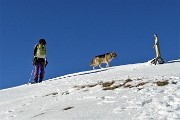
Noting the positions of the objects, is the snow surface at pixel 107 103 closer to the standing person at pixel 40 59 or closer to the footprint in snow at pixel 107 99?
the footprint in snow at pixel 107 99

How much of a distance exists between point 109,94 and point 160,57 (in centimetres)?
1120

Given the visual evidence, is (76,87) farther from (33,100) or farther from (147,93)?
(147,93)

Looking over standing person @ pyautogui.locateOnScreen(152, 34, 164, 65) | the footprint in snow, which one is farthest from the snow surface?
standing person @ pyautogui.locateOnScreen(152, 34, 164, 65)

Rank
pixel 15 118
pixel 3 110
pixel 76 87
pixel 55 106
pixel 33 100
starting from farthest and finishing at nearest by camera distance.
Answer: pixel 76 87 → pixel 33 100 → pixel 3 110 → pixel 55 106 → pixel 15 118

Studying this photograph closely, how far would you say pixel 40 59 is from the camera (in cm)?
2025

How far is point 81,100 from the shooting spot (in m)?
11.5

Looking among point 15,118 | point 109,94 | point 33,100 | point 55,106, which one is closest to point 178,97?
point 109,94

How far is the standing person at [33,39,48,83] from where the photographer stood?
20.1 metres

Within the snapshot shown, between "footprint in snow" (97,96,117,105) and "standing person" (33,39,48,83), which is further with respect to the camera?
"standing person" (33,39,48,83)

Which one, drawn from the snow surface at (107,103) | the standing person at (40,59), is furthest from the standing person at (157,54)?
the snow surface at (107,103)

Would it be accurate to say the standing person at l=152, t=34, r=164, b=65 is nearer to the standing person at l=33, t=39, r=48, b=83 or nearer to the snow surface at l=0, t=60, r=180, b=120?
the standing person at l=33, t=39, r=48, b=83

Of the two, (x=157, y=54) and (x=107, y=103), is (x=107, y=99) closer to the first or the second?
(x=107, y=103)

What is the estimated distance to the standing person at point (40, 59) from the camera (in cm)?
2008

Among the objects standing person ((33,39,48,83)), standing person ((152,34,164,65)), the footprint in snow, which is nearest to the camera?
the footprint in snow
